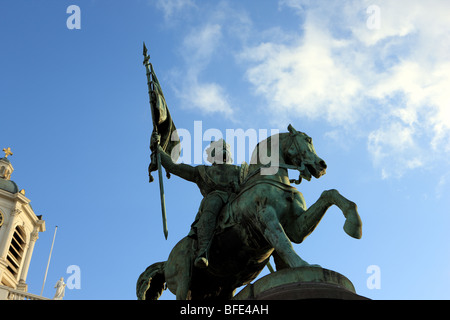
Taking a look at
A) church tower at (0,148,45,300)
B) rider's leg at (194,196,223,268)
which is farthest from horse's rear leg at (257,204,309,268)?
church tower at (0,148,45,300)

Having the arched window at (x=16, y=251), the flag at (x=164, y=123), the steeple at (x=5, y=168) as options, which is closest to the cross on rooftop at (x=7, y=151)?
the steeple at (x=5, y=168)

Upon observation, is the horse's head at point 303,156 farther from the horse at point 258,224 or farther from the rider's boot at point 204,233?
the rider's boot at point 204,233

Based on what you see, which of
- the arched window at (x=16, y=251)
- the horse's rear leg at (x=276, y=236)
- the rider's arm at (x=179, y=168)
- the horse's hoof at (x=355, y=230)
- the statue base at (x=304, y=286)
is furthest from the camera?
the arched window at (x=16, y=251)

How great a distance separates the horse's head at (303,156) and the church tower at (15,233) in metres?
54.9

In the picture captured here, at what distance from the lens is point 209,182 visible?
11.3 meters

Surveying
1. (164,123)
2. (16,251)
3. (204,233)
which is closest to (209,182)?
(204,233)

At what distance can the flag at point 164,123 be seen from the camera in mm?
12602

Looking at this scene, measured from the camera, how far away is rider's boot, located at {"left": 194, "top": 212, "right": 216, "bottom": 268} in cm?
998

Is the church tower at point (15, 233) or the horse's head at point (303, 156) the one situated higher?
the church tower at point (15, 233)

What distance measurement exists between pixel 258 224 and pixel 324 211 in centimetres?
108

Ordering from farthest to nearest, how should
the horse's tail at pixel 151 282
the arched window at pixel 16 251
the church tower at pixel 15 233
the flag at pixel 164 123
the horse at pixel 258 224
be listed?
the arched window at pixel 16 251 < the church tower at pixel 15 233 < the flag at pixel 164 123 < the horse's tail at pixel 151 282 < the horse at pixel 258 224

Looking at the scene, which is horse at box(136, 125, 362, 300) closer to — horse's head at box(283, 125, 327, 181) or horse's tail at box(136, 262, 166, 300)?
horse's head at box(283, 125, 327, 181)
